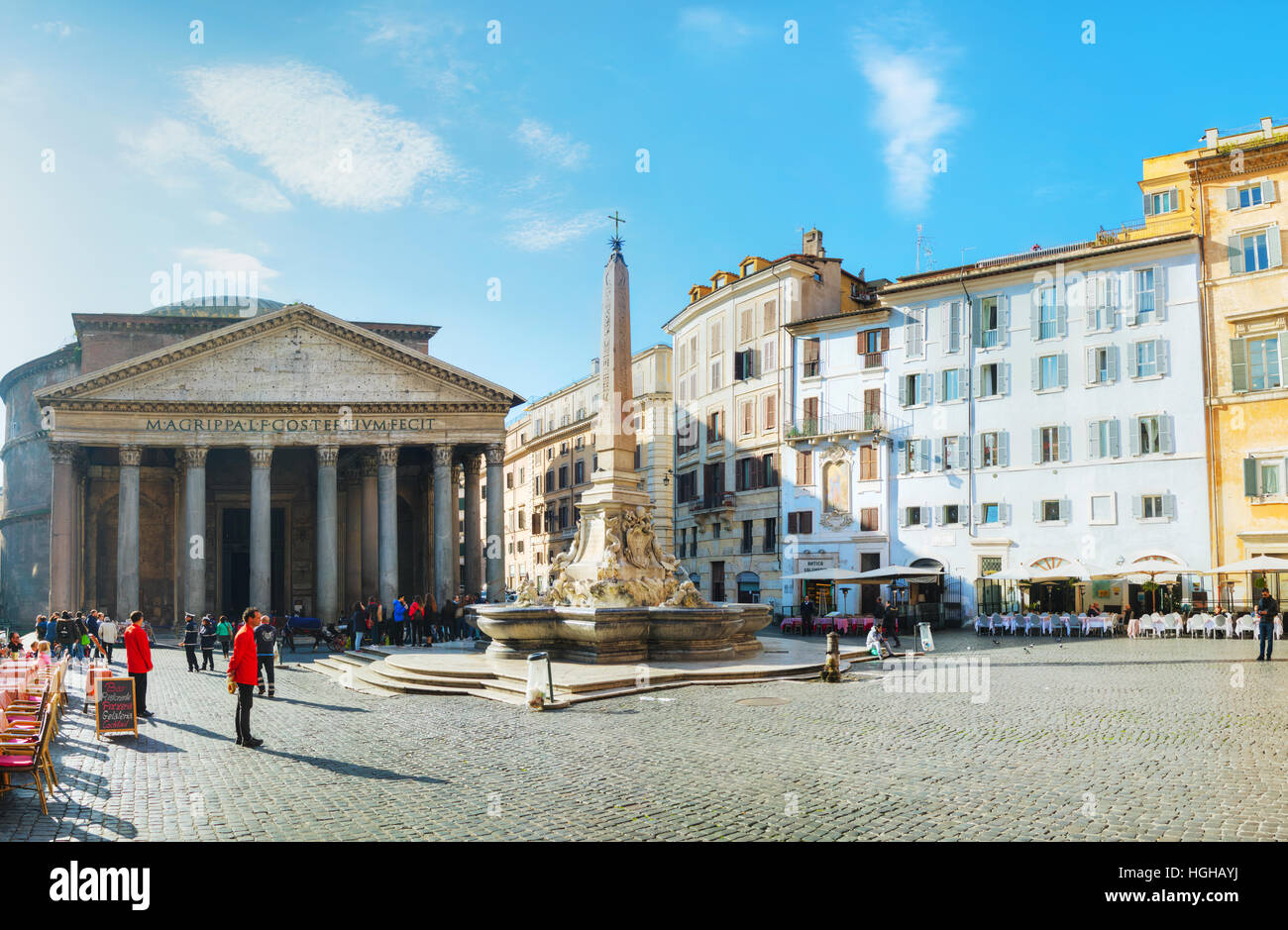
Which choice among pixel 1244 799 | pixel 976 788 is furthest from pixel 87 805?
pixel 1244 799

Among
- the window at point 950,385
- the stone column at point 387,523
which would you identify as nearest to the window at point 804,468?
the window at point 950,385

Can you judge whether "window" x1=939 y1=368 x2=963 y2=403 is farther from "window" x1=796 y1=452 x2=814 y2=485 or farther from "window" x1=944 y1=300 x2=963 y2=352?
"window" x1=796 y1=452 x2=814 y2=485

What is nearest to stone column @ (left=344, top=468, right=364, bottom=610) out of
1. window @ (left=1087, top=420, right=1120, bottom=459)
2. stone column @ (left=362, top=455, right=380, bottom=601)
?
stone column @ (left=362, top=455, right=380, bottom=601)

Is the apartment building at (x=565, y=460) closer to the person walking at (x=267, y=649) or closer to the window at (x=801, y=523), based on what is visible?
the window at (x=801, y=523)

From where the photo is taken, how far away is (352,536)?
142ft

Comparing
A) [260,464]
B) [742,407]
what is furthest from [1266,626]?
[260,464]

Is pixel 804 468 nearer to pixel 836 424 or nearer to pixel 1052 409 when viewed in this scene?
pixel 836 424

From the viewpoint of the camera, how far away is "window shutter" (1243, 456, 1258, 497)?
2938 centimetres

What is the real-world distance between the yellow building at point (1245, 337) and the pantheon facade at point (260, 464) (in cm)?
2522

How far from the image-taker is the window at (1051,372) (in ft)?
111

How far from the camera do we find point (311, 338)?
1534 inches

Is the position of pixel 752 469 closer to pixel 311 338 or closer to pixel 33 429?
pixel 311 338

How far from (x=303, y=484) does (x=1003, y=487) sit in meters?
30.6
